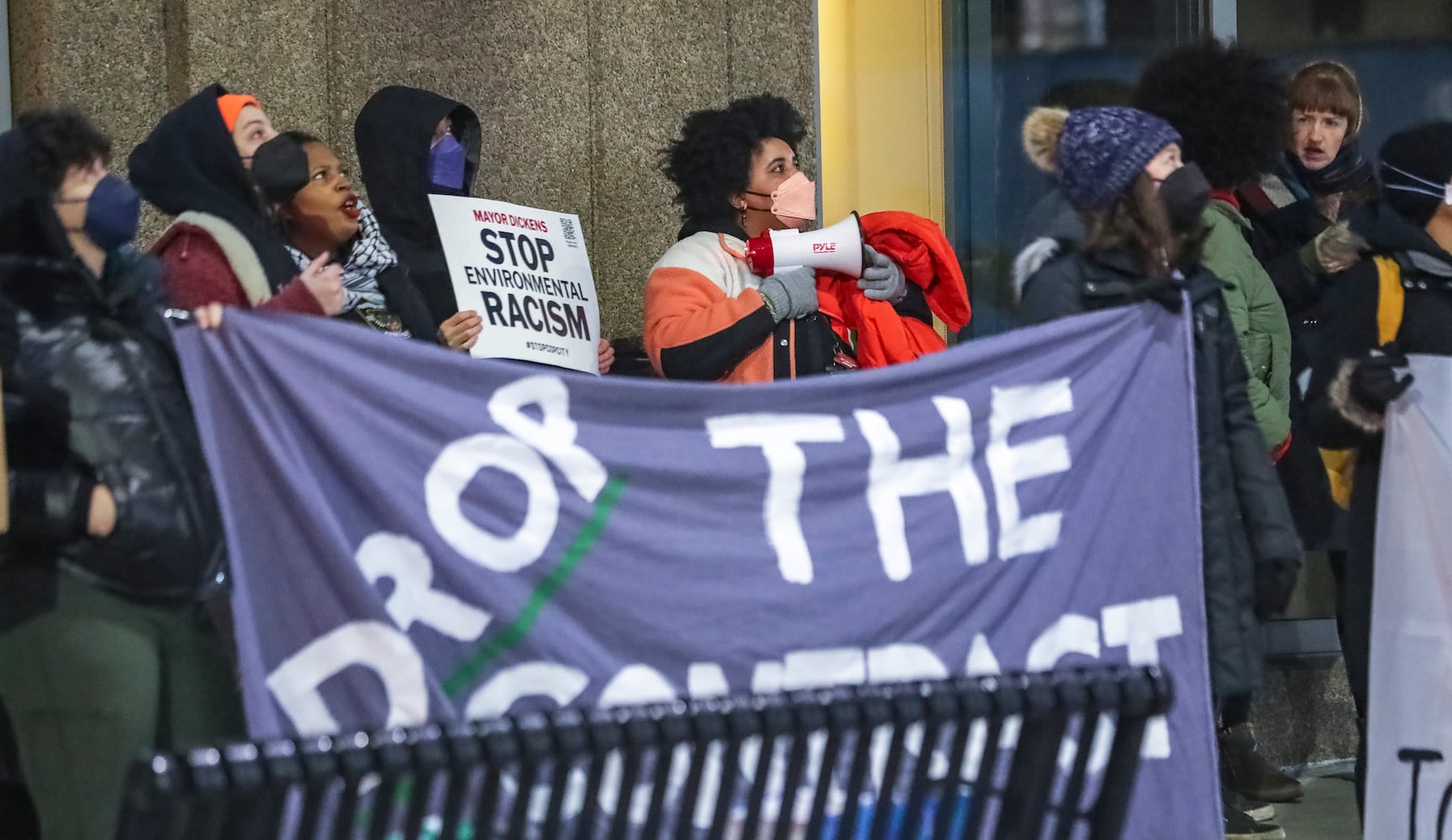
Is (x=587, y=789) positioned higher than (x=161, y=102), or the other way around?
(x=161, y=102)

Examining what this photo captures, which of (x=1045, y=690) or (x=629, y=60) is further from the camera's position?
(x=629, y=60)

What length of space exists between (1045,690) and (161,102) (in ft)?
13.1

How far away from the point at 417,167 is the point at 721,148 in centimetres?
100

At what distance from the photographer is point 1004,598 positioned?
421 cm

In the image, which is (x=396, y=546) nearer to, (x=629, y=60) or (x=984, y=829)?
(x=984, y=829)

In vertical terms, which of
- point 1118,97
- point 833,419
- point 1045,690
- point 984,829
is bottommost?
point 984,829

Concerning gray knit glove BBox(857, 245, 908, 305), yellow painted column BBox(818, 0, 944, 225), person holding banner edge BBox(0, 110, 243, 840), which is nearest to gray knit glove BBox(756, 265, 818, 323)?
gray knit glove BBox(857, 245, 908, 305)

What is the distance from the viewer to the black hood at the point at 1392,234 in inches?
207

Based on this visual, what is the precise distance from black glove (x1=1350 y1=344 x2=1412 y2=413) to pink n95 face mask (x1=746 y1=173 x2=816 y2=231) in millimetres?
1843

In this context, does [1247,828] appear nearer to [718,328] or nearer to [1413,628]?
[1413,628]

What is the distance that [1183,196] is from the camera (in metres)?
4.62

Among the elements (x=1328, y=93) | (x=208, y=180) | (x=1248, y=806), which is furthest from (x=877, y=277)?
(x=208, y=180)

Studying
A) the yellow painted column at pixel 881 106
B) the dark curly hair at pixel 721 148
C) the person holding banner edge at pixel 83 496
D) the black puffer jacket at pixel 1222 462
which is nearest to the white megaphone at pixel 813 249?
the dark curly hair at pixel 721 148

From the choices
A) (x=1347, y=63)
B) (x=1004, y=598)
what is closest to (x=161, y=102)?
(x=1004, y=598)
